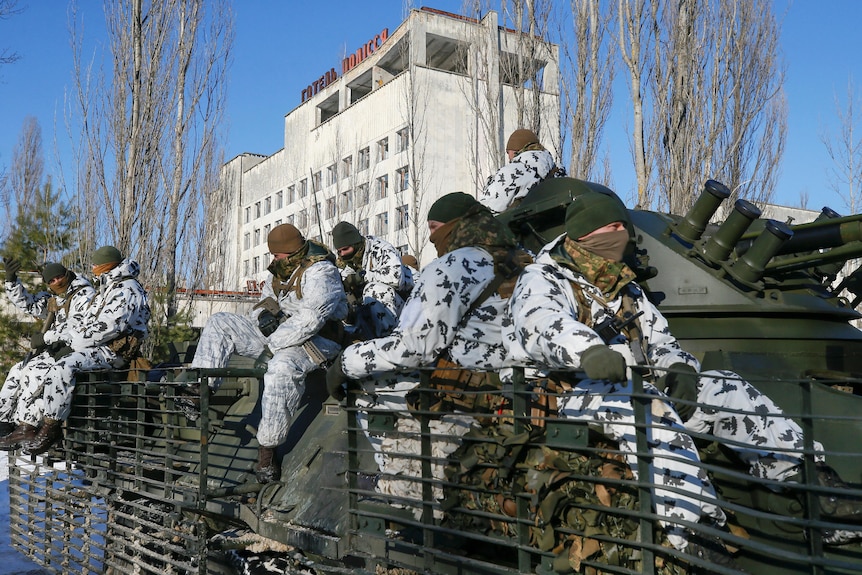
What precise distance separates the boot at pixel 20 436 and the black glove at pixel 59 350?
624 mm

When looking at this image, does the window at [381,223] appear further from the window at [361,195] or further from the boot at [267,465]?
the boot at [267,465]

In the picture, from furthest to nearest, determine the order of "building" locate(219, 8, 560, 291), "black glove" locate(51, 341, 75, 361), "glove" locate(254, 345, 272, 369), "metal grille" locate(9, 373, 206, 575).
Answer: "building" locate(219, 8, 560, 291), "black glove" locate(51, 341, 75, 361), "glove" locate(254, 345, 272, 369), "metal grille" locate(9, 373, 206, 575)

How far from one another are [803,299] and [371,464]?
2.44 meters

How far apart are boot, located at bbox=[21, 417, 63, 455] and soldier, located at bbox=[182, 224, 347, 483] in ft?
6.01

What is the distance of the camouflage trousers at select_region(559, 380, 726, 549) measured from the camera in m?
2.90

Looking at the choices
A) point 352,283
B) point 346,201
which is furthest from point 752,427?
point 346,201

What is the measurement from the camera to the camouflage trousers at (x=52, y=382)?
698 centimetres

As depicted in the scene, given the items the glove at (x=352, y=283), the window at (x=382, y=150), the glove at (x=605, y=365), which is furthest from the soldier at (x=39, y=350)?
the window at (x=382, y=150)

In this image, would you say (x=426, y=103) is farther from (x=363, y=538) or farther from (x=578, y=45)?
(x=363, y=538)

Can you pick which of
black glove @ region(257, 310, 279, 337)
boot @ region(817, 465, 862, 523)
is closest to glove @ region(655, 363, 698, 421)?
boot @ region(817, 465, 862, 523)

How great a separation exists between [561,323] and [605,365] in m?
0.38

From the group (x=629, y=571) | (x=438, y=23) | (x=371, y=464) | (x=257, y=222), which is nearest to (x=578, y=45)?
(x=438, y=23)

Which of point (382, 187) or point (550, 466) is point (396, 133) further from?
point (550, 466)

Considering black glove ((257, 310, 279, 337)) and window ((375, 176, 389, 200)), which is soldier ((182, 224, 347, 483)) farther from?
window ((375, 176, 389, 200))
